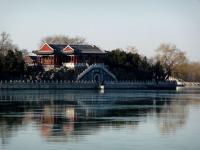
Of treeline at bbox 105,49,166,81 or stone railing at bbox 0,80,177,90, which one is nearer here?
stone railing at bbox 0,80,177,90

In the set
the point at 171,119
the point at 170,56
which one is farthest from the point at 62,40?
the point at 171,119

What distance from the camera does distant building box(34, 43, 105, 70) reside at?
85.1 metres

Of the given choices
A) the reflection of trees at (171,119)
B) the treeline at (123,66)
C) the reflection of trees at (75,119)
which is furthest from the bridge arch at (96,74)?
the reflection of trees at (171,119)

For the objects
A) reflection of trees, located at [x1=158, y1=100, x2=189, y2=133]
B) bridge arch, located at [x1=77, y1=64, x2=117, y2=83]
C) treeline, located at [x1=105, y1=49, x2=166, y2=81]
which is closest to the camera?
reflection of trees, located at [x1=158, y1=100, x2=189, y2=133]

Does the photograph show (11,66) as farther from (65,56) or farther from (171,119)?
(171,119)

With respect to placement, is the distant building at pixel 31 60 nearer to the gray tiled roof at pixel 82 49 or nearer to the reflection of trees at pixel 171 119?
the gray tiled roof at pixel 82 49

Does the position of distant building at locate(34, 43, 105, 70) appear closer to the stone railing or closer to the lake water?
the stone railing

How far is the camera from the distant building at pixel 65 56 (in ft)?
279

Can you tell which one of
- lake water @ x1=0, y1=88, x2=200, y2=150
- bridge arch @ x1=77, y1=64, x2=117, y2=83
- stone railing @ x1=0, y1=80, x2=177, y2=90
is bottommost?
lake water @ x1=0, y1=88, x2=200, y2=150

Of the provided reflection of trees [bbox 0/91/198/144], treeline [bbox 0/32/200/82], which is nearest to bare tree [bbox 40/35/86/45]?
treeline [bbox 0/32/200/82]

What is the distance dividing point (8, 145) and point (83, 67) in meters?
64.7

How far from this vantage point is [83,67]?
279 feet

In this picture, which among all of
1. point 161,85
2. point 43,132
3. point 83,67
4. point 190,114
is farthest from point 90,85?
point 43,132

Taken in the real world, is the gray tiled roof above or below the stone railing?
above
